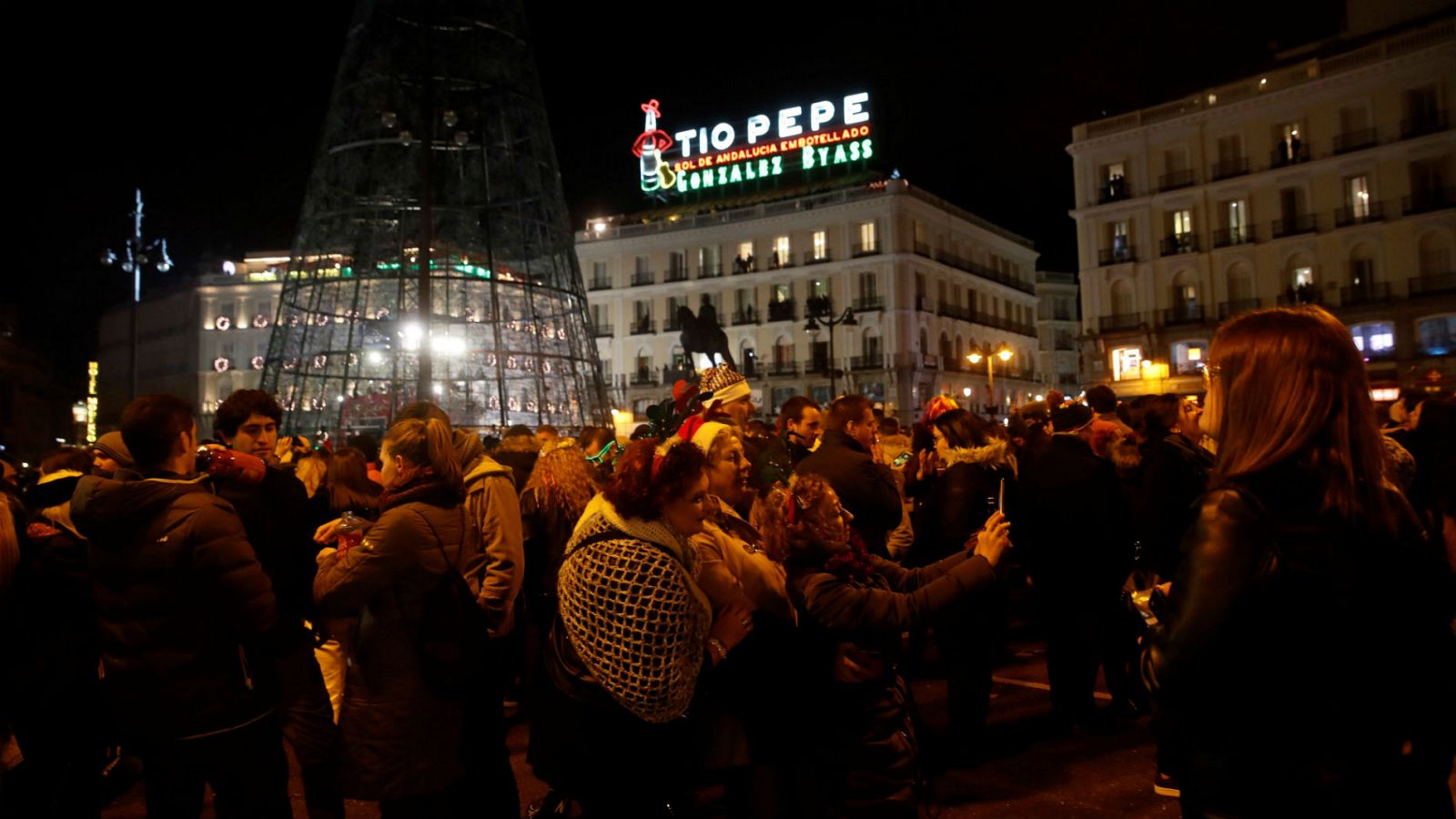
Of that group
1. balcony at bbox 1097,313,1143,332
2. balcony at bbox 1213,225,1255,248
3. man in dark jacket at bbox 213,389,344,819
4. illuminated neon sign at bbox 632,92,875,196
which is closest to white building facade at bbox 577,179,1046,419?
illuminated neon sign at bbox 632,92,875,196

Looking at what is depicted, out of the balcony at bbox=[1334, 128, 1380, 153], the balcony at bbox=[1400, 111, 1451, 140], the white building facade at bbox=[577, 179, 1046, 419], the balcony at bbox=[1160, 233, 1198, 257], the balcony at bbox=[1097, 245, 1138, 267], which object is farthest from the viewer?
the white building facade at bbox=[577, 179, 1046, 419]

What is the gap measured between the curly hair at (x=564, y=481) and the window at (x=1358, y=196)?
38551 mm

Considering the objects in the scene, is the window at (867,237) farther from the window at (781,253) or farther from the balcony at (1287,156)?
the balcony at (1287,156)

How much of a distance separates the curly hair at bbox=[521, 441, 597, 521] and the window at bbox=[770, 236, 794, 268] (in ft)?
150

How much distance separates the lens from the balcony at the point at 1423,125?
3181 cm

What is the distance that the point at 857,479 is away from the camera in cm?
468

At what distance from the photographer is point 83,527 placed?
287cm

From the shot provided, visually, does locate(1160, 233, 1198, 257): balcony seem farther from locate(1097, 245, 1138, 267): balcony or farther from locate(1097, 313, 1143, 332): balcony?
locate(1097, 313, 1143, 332): balcony

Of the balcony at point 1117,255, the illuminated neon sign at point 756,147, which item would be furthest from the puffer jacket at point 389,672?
the illuminated neon sign at point 756,147

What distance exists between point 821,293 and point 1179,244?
692 inches

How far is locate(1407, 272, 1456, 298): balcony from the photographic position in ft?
105

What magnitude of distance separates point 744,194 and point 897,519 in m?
50.3

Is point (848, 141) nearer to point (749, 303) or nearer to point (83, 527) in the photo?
point (749, 303)

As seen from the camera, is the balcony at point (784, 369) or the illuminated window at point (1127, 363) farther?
the balcony at point (784, 369)
